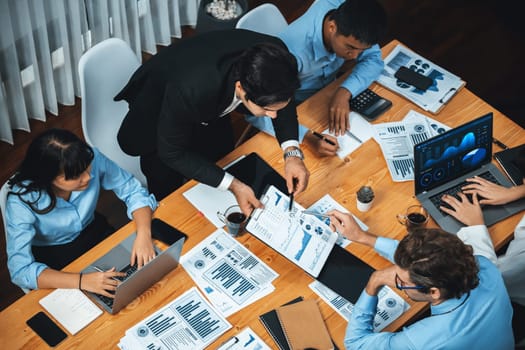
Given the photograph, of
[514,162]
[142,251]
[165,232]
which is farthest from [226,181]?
[514,162]

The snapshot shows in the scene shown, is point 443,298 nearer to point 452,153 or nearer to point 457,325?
point 457,325

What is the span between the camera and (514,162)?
2924mm

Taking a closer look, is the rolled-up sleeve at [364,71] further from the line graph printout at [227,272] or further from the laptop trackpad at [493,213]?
the line graph printout at [227,272]

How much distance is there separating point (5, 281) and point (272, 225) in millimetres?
1604

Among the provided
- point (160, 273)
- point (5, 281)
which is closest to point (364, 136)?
point (160, 273)

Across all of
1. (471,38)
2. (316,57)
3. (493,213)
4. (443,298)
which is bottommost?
(471,38)

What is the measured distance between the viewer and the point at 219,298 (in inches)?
98.5

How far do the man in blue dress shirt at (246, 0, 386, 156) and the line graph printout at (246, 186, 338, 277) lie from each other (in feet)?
1.39

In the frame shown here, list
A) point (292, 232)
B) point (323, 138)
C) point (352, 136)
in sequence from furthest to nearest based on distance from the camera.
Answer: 1. point (352, 136)
2. point (323, 138)
3. point (292, 232)

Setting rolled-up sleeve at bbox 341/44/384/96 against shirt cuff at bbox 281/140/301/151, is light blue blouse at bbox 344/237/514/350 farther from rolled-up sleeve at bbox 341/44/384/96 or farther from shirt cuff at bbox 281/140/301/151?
rolled-up sleeve at bbox 341/44/384/96

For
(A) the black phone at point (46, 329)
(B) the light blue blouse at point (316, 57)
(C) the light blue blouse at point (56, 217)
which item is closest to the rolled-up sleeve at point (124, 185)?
(C) the light blue blouse at point (56, 217)

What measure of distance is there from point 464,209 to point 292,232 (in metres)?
0.73

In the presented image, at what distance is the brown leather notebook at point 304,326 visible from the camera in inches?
93.2

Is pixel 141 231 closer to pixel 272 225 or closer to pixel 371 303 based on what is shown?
pixel 272 225
